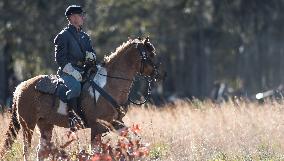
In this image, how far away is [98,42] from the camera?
51.4 metres

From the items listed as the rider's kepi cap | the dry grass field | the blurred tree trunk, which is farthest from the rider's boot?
the blurred tree trunk

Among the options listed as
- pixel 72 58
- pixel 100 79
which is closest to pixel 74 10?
pixel 72 58

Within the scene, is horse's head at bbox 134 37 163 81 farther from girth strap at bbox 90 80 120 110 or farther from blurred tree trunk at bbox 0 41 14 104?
blurred tree trunk at bbox 0 41 14 104

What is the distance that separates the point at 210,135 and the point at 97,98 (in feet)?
10.8

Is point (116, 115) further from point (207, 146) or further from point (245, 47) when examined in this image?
point (245, 47)

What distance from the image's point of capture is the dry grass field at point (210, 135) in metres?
13.7

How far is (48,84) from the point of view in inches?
541

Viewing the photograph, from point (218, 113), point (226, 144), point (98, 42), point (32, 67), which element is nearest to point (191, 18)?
point (98, 42)

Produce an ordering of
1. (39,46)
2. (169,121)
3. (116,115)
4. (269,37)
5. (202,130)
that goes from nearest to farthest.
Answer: (116,115) < (202,130) < (169,121) < (39,46) < (269,37)

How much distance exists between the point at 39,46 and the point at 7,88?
258 centimetres

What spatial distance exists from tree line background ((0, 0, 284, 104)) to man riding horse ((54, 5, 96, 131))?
27.2 meters

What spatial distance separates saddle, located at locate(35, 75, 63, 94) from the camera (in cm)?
1370

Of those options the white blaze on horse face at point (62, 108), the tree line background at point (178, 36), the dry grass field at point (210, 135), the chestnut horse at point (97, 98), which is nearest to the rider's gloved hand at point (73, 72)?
the chestnut horse at point (97, 98)

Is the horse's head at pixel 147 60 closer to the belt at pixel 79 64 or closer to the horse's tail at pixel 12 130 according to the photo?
the belt at pixel 79 64
